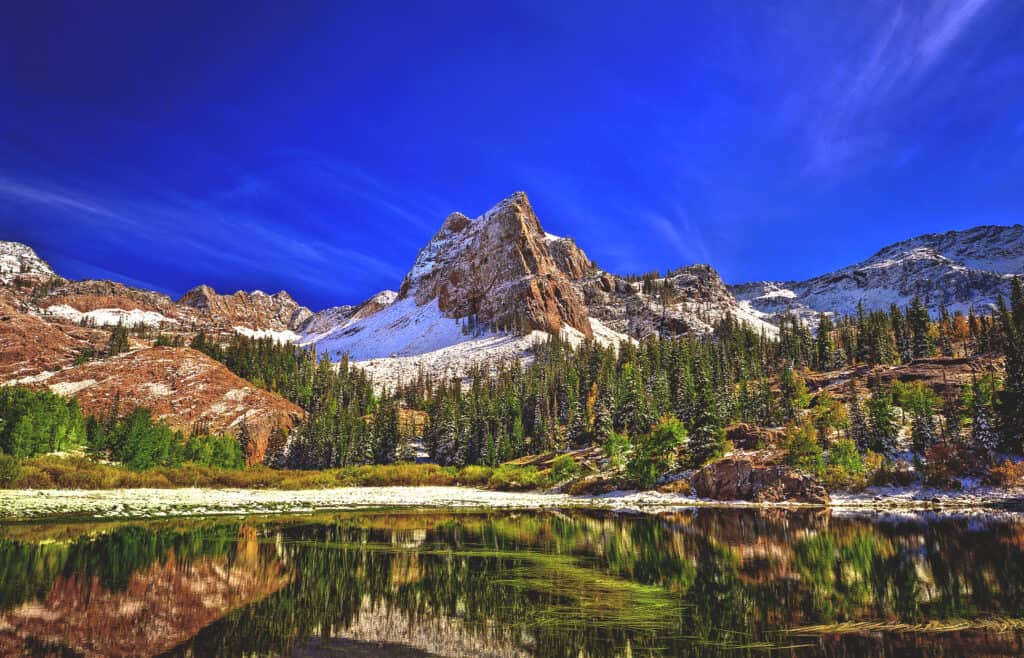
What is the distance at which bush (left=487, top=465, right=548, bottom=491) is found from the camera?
7562 cm

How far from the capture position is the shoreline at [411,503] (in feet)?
133

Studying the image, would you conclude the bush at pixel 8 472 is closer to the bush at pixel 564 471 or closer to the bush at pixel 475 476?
the bush at pixel 475 476

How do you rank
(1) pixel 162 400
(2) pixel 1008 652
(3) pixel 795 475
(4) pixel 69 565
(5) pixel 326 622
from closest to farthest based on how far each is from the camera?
→ (2) pixel 1008 652 → (5) pixel 326 622 → (4) pixel 69 565 → (3) pixel 795 475 → (1) pixel 162 400

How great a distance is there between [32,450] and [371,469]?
145 ft

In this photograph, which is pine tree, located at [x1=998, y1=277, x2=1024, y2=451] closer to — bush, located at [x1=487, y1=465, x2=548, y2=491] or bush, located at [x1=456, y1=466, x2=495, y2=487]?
bush, located at [x1=487, y1=465, x2=548, y2=491]

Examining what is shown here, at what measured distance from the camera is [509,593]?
16266mm

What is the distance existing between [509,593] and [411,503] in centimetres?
4510

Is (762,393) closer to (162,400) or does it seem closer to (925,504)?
(925,504)

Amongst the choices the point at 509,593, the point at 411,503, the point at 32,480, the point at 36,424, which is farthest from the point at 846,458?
the point at 36,424

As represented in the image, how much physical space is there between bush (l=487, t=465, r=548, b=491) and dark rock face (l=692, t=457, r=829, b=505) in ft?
76.1

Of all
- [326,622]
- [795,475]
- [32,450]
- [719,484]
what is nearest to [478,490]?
[719,484]

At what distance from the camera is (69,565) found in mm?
19453

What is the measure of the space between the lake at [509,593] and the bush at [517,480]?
4573cm

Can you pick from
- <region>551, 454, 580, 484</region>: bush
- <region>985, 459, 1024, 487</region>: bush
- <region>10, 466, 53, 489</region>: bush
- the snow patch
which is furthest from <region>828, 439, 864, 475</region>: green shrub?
the snow patch
